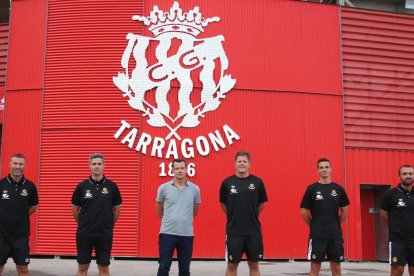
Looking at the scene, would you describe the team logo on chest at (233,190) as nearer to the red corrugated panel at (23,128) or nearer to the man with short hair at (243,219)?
the man with short hair at (243,219)

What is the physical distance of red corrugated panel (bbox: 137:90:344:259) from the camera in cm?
1238

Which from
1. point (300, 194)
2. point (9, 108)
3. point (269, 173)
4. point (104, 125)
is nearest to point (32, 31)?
point (9, 108)

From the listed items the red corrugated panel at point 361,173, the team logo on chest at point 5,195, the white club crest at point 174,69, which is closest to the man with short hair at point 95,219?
the team logo on chest at point 5,195

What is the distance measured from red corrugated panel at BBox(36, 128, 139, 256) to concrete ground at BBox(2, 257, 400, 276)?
47 cm

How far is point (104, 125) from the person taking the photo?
12523 mm

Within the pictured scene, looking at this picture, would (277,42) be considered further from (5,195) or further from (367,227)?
(5,195)

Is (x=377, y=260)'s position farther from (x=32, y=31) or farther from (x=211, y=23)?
(x=32, y=31)

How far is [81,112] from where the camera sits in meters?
12.6

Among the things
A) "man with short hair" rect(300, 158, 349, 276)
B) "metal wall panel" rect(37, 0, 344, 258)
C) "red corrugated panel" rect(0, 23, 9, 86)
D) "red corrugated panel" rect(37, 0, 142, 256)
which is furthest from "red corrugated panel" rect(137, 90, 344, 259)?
"man with short hair" rect(300, 158, 349, 276)

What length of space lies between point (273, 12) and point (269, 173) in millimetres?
4286

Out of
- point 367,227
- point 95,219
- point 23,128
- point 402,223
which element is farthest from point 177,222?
point 367,227

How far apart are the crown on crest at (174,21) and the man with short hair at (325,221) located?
23.0ft

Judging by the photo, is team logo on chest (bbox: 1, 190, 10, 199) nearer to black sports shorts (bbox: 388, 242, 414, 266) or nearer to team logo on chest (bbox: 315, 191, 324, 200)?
team logo on chest (bbox: 315, 191, 324, 200)

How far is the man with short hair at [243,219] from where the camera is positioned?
6.42 m
